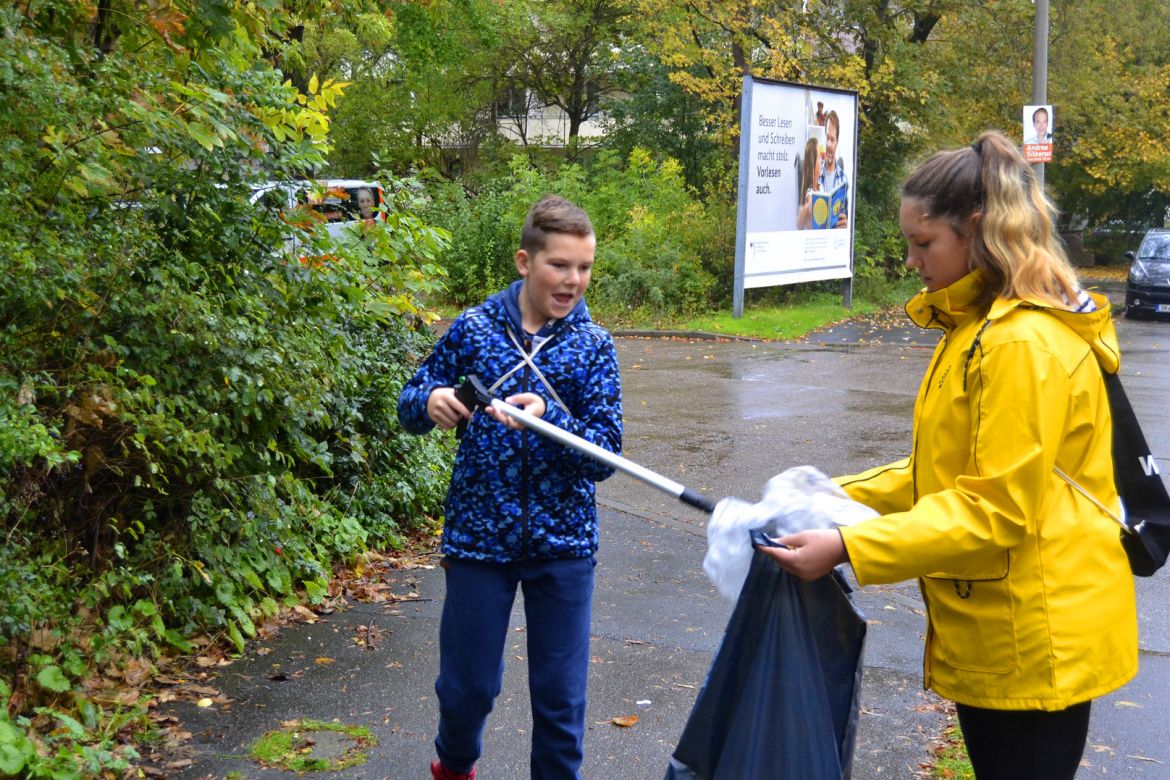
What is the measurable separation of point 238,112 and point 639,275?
16.0 metres

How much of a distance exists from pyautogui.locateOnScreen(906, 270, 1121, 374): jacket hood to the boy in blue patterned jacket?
0.94m

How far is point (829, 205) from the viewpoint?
860 inches

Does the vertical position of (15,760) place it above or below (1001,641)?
below

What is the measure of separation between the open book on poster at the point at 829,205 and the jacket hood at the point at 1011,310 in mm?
19241

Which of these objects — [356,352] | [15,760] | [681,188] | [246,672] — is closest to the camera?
[15,760]

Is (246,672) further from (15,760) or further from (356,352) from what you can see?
(356,352)

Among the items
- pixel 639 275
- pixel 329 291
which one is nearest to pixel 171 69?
pixel 329 291

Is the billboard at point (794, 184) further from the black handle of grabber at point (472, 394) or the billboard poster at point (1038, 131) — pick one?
the black handle of grabber at point (472, 394)

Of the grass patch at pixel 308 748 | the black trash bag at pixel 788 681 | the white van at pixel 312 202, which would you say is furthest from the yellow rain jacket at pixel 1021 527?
the white van at pixel 312 202

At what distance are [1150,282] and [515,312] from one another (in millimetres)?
22034

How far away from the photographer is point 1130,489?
2.51 metres

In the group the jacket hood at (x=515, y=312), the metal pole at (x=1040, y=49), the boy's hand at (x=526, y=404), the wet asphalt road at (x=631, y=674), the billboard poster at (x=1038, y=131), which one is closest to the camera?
the boy's hand at (x=526, y=404)

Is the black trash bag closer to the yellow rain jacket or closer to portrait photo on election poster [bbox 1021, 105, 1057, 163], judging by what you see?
the yellow rain jacket

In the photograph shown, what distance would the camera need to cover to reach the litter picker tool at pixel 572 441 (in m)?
2.75
